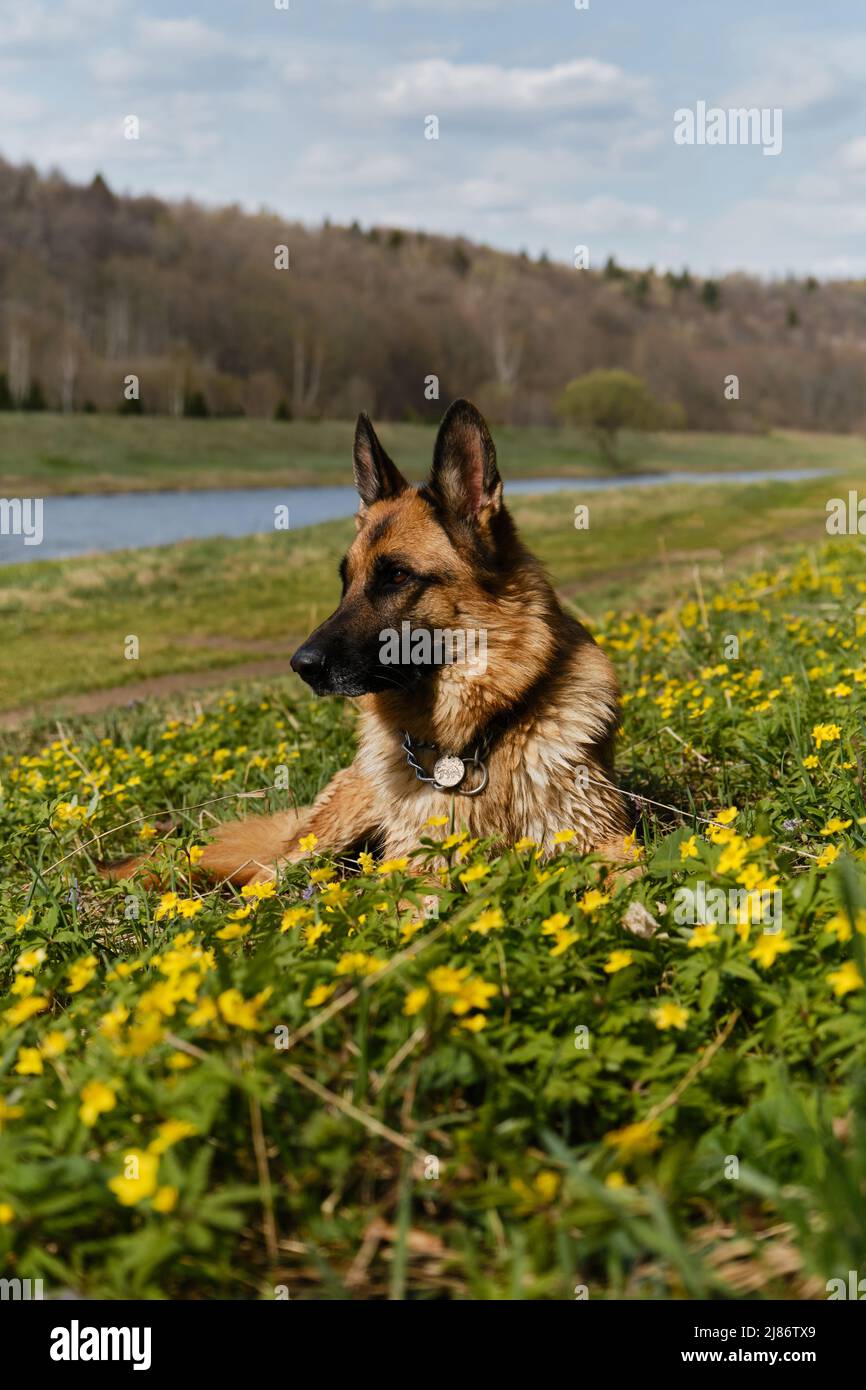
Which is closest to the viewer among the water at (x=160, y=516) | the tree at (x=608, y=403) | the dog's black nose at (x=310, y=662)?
the dog's black nose at (x=310, y=662)

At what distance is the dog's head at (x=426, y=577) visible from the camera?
4.33 m

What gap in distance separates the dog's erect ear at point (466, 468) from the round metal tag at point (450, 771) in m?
1.06

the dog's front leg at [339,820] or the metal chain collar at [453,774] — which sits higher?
the metal chain collar at [453,774]

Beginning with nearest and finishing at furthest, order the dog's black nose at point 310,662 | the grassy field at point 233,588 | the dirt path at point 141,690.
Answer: the dog's black nose at point 310,662, the dirt path at point 141,690, the grassy field at point 233,588

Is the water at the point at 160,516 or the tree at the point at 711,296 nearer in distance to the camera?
the water at the point at 160,516

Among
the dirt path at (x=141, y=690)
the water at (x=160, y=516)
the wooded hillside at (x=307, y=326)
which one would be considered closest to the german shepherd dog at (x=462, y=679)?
the dirt path at (x=141, y=690)

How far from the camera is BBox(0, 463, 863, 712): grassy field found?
15541mm

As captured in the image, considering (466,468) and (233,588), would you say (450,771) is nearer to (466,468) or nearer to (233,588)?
(466,468)

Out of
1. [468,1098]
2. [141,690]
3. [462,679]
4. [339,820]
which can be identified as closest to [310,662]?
[462,679]

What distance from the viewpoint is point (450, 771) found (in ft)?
14.2

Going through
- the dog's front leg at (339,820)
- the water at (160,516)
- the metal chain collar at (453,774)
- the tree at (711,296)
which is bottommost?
the dog's front leg at (339,820)

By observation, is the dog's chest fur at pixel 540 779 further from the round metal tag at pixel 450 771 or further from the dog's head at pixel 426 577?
the dog's head at pixel 426 577

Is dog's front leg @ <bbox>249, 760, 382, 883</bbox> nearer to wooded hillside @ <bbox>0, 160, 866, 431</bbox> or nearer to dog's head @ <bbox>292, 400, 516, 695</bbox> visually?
dog's head @ <bbox>292, 400, 516, 695</bbox>
